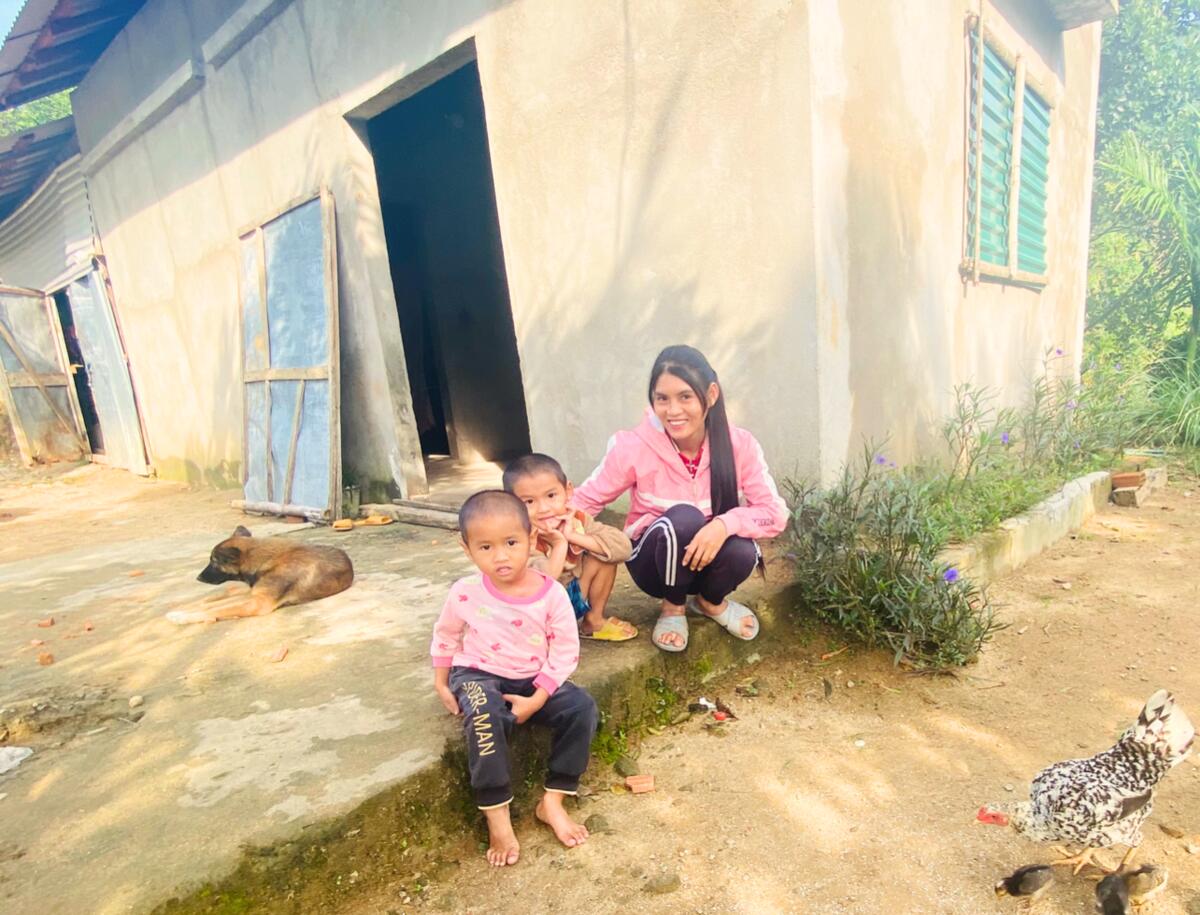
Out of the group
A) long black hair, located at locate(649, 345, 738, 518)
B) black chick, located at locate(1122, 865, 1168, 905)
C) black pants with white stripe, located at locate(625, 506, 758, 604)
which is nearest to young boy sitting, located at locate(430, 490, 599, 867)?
black pants with white stripe, located at locate(625, 506, 758, 604)

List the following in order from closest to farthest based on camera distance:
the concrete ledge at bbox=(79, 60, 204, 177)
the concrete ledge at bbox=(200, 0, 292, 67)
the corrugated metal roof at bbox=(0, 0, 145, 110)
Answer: the concrete ledge at bbox=(200, 0, 292, 67) < the concrete ledge at bbox=(79, 60, 204, 177) < the corrugated metal roof at bbox=(0, 0, 145, 110)

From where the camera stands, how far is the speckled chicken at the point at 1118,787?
1454mm

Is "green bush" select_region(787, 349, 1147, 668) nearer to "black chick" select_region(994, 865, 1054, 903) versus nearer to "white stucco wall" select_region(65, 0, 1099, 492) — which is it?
"white stucco wall" select_region(65, 0, 1099, 492)

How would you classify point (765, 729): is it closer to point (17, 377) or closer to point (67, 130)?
point (67, 130)

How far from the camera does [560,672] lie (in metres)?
1.84

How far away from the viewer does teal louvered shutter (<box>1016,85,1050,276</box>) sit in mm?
4957

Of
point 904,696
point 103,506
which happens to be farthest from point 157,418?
point 904,696

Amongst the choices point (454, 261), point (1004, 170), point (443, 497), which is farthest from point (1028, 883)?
point (454, 261)

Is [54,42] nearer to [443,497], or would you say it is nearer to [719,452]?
[443,497]

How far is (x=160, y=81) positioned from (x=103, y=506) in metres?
4.20

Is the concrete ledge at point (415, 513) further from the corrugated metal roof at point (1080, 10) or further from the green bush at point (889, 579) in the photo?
the corrugated metal roof at point (1080, 10)

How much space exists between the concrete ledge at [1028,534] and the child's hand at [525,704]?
1962mm

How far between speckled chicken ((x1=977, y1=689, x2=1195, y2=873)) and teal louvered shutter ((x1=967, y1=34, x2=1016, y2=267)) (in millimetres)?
3419

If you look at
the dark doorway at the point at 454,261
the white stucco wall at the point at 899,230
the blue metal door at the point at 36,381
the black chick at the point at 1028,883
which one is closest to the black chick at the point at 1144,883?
the black chick at the point at 1028,883
